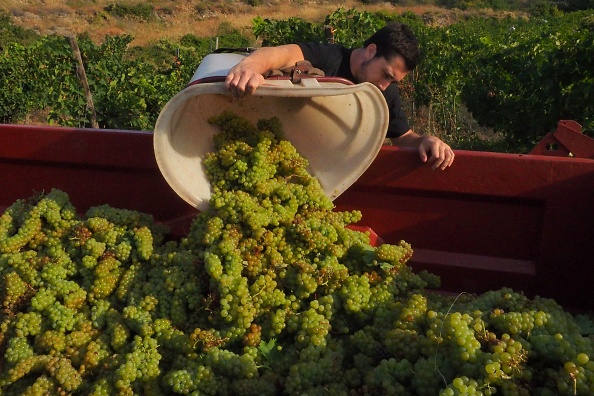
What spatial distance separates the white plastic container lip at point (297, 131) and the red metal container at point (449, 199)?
0.33ft

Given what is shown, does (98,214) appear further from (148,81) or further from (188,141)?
(148,81)

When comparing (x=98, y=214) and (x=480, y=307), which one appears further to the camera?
(x=98, y=214)

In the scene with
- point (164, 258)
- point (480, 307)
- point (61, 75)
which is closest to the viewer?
point (480, 307)

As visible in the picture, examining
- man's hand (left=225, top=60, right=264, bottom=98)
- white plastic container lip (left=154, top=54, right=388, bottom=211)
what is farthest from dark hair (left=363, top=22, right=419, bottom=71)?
man's hand (left=225, top=60, right=264, bottom=98)

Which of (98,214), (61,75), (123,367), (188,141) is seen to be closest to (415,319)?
(123,367)

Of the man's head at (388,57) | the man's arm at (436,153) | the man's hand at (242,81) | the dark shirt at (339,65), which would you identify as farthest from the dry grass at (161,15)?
the man's arm at (436,153)

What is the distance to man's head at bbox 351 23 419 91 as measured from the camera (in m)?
3.10

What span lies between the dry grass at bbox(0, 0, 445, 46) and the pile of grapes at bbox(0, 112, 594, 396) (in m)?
31.7

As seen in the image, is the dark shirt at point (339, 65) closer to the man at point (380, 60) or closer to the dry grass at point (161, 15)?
the man at point (380, 60)

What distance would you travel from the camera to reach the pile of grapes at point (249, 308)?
69.6 inches

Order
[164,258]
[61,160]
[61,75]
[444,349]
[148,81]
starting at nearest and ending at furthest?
[444,349] → [164,258] → [61,160] → [148,81] → [61,75]

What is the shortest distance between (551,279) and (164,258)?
65.1 inches

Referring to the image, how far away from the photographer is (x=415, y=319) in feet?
6.51

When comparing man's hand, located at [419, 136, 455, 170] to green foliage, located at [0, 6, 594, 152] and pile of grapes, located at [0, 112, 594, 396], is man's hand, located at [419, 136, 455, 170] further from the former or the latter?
green foliage, located at [0, 6, 594, 152]
